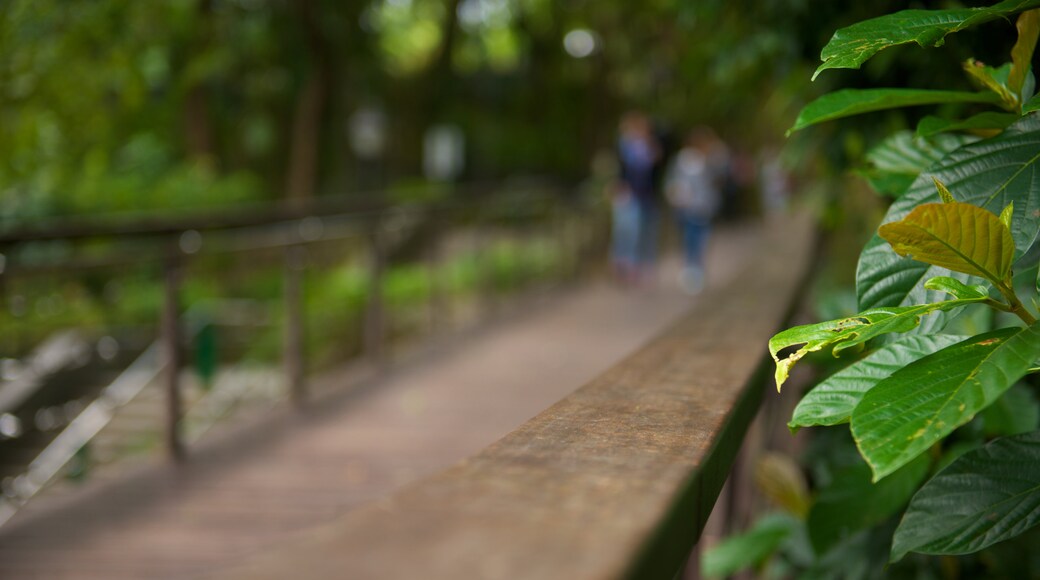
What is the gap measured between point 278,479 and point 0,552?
135 centimetres

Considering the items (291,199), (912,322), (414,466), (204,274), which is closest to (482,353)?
(204,274)

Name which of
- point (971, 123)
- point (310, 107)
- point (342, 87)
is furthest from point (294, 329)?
point (342, 87)

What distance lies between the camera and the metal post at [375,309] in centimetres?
789

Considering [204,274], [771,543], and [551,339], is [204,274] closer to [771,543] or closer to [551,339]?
[551,339]

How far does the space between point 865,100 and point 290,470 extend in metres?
4.58

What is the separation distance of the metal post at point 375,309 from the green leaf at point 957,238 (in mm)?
6893

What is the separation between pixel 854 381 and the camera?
118 cm

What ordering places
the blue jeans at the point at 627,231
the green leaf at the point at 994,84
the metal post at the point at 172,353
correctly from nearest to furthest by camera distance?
1. the green leaf at the point at 994,84
2. the metal post at the point at 172,353
3. the blue jeans at the point at 627,231

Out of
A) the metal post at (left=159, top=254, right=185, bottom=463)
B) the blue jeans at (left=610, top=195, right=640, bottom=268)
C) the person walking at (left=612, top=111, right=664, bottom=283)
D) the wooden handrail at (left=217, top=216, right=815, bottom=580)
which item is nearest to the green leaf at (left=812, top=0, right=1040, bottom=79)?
the wooden handrail at (left=217, top=216, right=815, bottom=580)

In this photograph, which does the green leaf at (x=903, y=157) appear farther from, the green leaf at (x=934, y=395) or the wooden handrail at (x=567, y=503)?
the green leaf at (x=934, y=395)

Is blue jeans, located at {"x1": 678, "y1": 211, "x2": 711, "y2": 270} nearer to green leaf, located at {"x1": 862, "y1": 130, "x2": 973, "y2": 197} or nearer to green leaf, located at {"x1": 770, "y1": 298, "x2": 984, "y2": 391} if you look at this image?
green leaf, located at {"x1": 862, "y1": 130, "x2": 973, "y2": 197}

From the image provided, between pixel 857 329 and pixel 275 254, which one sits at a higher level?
pixel 857 329

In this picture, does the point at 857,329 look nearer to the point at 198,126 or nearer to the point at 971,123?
the point at 971,123

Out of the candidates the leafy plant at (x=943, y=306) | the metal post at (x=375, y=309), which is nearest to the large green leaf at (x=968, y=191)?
the leafy plant at (x=943, y=306)
